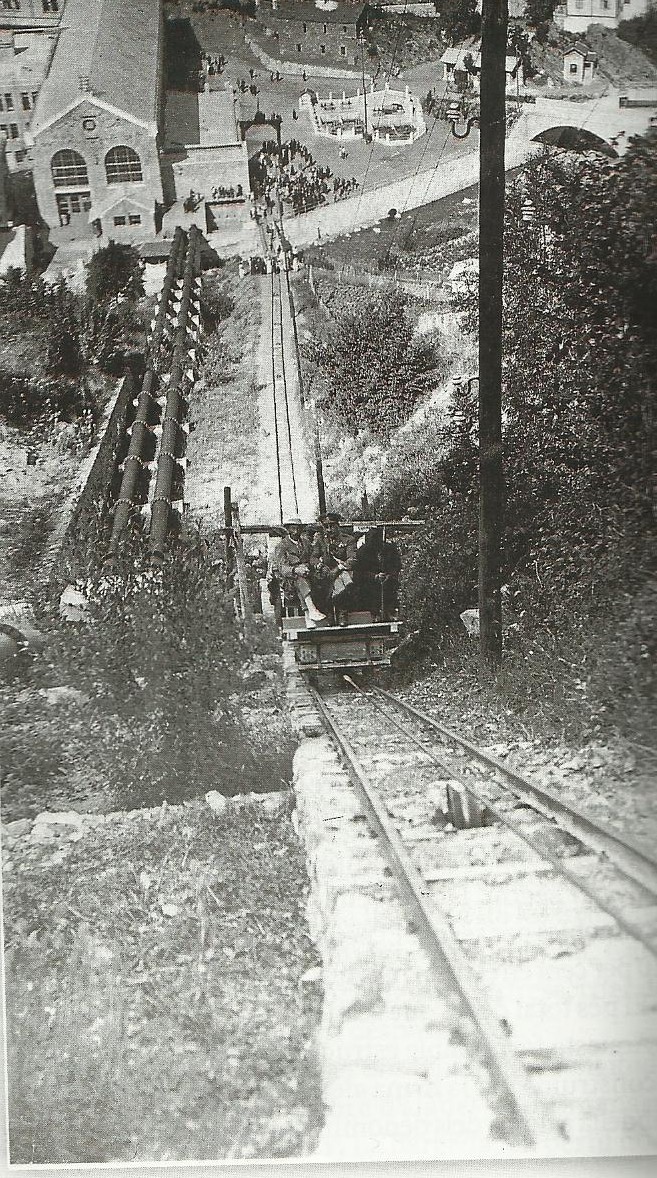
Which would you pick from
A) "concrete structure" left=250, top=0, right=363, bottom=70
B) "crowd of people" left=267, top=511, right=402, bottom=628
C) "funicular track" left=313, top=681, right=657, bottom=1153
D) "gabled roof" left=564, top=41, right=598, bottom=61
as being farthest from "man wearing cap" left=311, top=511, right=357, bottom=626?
"gabled roof" left=564, top=41, right=598, bottom=61

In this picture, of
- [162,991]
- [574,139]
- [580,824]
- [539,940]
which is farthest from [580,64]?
[162,991]

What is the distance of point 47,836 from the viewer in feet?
7.82

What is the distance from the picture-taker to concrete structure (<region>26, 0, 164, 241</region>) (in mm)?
2262

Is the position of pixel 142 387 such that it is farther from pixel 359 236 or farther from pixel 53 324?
pixel 359 236

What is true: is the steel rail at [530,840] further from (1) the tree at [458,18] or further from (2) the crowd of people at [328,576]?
(1) the tree at [458,18]

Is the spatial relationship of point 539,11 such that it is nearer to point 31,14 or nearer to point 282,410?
point 282,410

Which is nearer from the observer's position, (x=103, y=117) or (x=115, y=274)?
(x=103, y=117)

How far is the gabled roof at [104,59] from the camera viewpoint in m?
2.26

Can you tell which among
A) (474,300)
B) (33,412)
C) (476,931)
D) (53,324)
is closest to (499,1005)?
(476,931)

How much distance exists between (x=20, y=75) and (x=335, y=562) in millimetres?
1595

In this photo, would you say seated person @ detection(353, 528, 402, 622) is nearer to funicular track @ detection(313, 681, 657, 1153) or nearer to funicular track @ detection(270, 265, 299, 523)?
funicular track @ detection(270, 265, 299, 523)

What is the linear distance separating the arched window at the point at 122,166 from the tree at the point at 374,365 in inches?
27.0

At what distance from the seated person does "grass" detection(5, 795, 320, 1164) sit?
64 centimetres

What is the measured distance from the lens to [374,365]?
2379 mm
